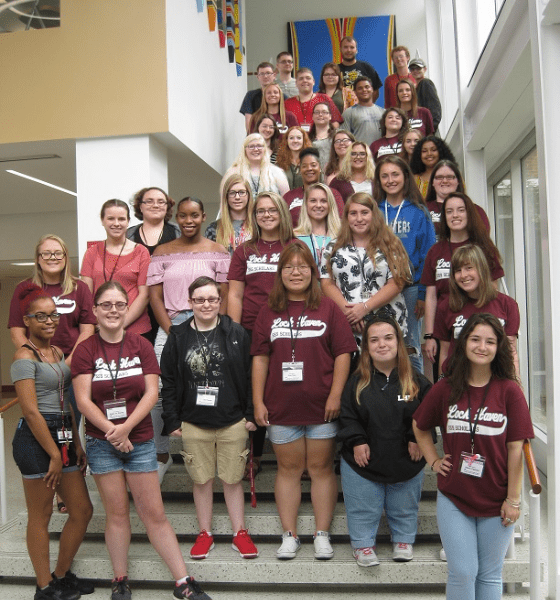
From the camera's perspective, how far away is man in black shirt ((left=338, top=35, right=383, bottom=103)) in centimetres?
852

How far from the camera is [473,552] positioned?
9.33 feet

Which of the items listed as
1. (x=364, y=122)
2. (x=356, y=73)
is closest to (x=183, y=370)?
(x=364, y=122)

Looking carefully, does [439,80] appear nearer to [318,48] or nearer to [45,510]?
[318,48]

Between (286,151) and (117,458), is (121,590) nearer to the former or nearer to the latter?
(117,458)

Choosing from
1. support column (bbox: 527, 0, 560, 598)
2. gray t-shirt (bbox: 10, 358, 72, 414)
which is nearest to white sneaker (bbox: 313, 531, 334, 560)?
support column (bbox: 527, 0, 560, 598)

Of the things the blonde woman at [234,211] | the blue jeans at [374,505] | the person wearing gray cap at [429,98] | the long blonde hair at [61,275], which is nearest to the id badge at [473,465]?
the blue jeans at [374,505]

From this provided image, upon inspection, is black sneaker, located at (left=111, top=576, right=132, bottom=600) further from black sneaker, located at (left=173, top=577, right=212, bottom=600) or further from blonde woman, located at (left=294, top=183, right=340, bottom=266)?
blonde woman, located at (left=294, top=183, right=340, bottom=266)

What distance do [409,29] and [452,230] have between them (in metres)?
10.3

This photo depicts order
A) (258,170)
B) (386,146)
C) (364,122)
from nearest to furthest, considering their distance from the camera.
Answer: (258,170)
(386,146)
(364,122)

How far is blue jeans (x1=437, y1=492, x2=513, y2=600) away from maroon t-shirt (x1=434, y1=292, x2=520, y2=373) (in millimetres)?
989

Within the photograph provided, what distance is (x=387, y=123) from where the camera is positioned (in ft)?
→ 20.9

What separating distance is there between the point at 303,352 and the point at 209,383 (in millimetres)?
542

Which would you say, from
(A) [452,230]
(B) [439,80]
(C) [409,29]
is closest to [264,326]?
(A) [452,230]

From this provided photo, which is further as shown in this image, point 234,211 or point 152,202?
point 234,211
